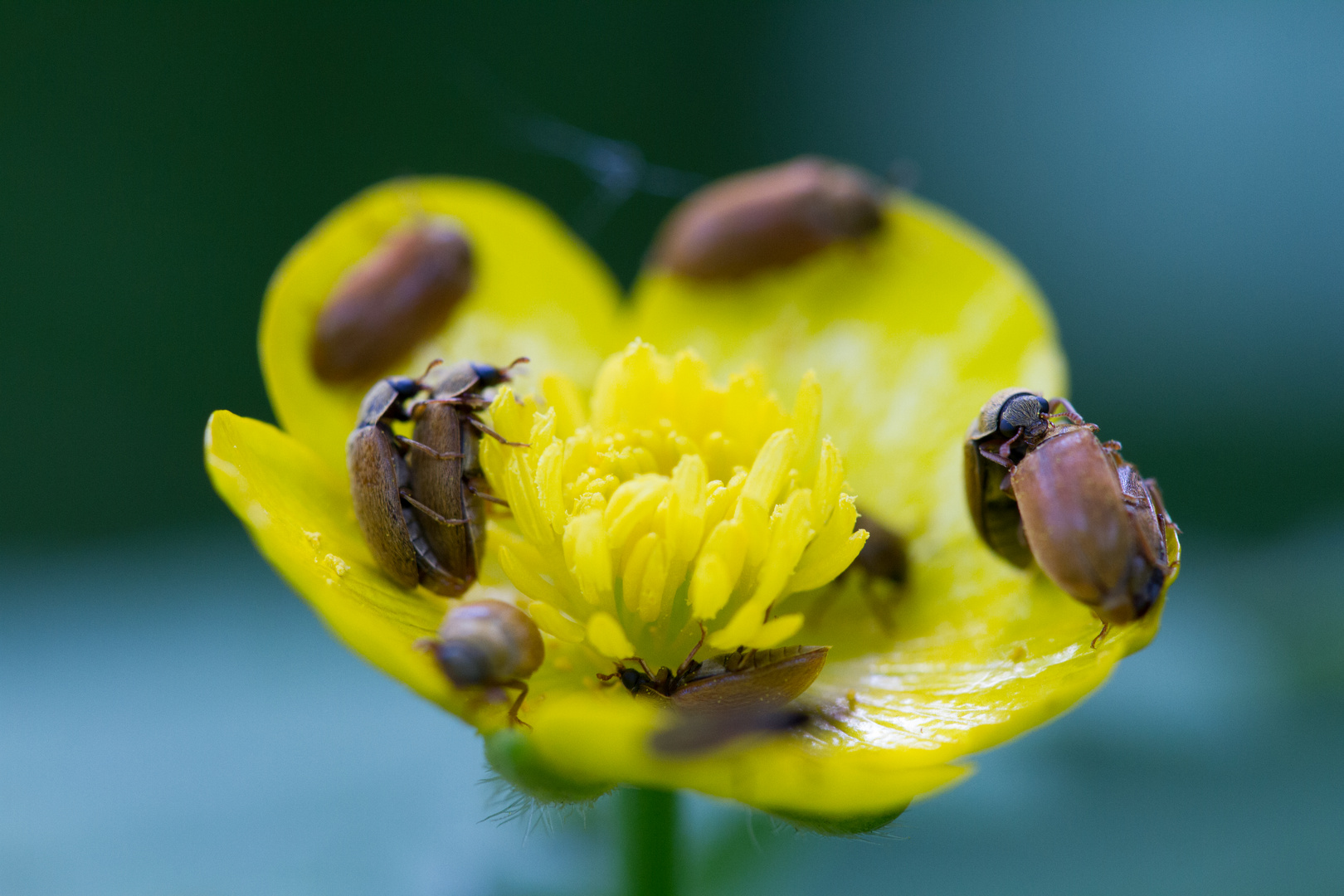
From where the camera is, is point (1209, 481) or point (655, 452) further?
point (1209, 481)

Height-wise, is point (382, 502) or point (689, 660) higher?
point (382, 502)

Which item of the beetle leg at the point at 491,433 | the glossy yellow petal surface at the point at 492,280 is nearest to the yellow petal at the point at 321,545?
the beetle leg at the point at 491,433

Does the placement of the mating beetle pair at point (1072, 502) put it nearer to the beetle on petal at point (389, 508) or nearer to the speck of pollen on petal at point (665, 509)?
the speck of pollen on petal at point (665, 509)

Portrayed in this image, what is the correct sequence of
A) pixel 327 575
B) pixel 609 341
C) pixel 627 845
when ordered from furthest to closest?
pixel 609 341
pixel 627 845
pixel 327 575

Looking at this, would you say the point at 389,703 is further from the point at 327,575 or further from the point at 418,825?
the point at 327,575

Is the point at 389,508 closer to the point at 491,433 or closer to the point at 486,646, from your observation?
the point at 491,433

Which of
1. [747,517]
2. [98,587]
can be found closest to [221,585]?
[98,587]

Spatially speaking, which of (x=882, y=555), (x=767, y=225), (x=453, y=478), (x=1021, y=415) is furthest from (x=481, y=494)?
(x=767, y=225)
